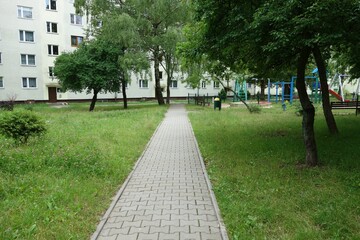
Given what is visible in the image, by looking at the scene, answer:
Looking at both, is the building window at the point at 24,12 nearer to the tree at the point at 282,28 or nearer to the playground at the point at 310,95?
the playground at the point at 310,95

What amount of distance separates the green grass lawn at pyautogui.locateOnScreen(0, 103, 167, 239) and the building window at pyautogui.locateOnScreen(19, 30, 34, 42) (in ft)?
118

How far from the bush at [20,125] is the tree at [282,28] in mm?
5296

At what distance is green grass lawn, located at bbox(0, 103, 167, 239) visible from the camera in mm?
4191

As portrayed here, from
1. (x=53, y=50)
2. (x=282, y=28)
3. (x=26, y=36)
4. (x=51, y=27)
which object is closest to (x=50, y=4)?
(x=51, y=27)

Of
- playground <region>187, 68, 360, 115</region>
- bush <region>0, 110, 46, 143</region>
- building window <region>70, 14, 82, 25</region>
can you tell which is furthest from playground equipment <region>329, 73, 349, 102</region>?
building window <region>70, 14, 82, 25</region>

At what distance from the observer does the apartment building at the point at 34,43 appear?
3909 cm

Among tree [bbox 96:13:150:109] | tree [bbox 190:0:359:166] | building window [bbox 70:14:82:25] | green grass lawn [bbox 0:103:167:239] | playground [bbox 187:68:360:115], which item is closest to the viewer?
green grass lawn [bbox 0:103:167:239]

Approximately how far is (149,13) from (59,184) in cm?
2356

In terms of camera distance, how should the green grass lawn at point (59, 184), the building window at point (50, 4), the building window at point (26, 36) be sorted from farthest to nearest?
the building window at point (50, 4) → the building window at point (26, 36) → the green grass lawn at point (59, 184)

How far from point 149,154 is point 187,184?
10.1ft

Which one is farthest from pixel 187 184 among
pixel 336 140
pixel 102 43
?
pixel 102 43

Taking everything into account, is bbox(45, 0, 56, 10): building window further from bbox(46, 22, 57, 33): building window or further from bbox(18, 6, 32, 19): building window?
bbox(18, 6, 32, 19): building window

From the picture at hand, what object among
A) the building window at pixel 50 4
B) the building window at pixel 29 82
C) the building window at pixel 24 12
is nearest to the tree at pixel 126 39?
the building window at pixel 50 4

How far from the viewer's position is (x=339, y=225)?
13.6 feet
